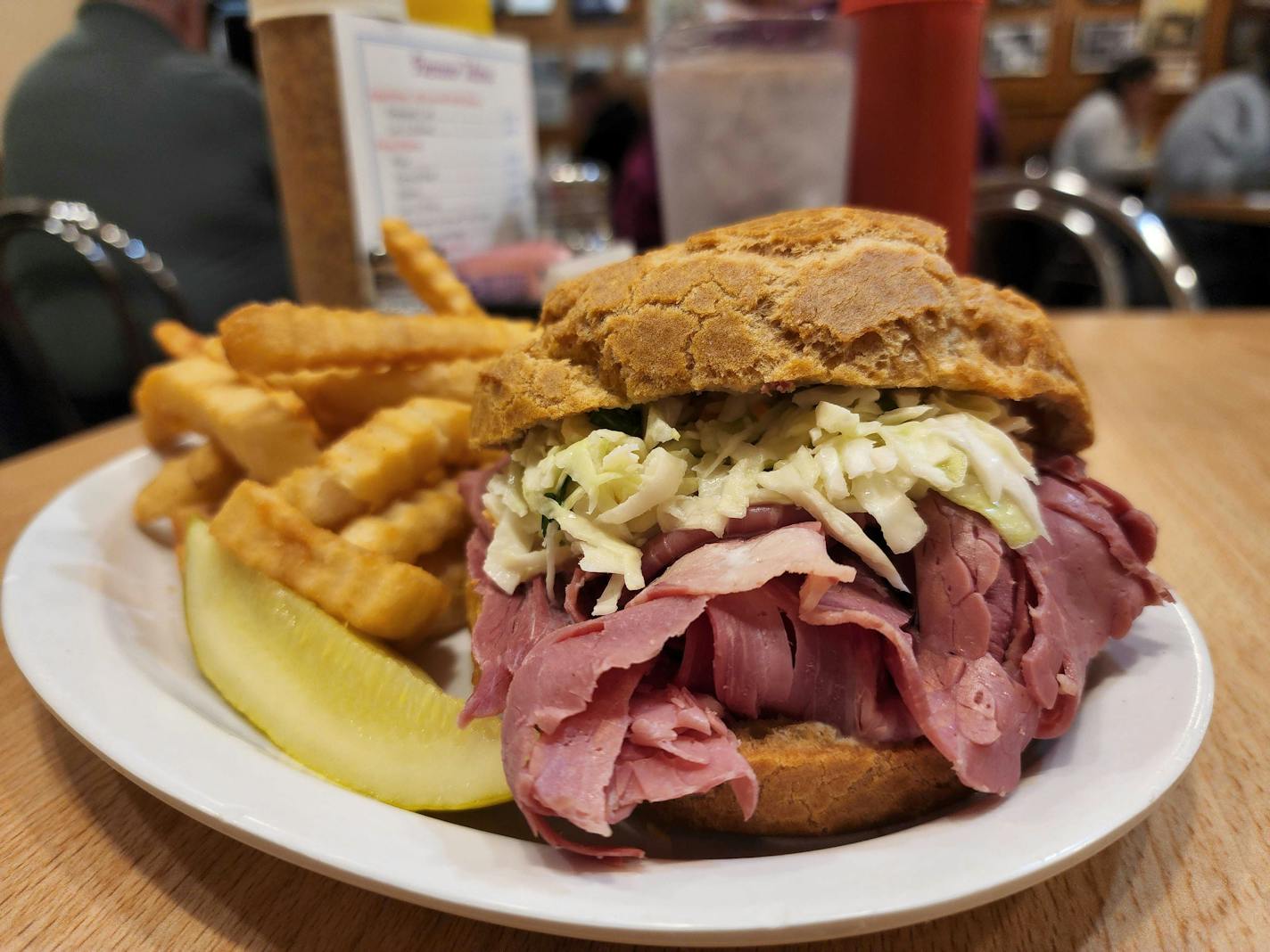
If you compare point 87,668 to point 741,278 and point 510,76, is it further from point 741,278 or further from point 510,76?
point 510,76

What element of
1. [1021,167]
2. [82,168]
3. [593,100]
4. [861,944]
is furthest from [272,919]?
[1021,167]

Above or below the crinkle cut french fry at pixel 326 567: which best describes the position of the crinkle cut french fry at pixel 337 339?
above

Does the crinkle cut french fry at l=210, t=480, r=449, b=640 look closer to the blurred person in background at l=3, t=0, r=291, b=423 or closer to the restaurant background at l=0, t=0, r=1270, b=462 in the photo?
the restaurant background at l=0, t=0, r=1270, b=462

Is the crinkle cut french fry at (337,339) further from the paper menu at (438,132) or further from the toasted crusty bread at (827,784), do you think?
the paper menu at (438,132)

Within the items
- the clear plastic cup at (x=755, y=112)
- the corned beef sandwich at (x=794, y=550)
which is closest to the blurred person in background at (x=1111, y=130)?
the clear plastic cup at (x=755, y=112)

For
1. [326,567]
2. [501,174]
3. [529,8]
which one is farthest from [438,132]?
[529,8]
